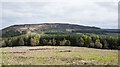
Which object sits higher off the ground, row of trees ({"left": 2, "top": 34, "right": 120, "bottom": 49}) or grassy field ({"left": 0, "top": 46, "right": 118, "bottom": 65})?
grassy field ({"left": 0, "top": 46, "right": 118, "bottom": 65})

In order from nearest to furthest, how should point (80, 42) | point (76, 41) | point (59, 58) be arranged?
point (59, 58), point (80, 42), point (76, 41)

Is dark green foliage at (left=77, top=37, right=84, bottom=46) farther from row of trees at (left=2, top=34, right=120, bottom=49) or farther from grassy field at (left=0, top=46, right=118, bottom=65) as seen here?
grassy field at (left=0, top=46, right=118, bottom=65)

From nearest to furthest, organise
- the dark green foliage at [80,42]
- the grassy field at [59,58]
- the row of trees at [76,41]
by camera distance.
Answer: the grassy field at [59,58], the row of trees at [76,41], the dark green foliage at [80,42]

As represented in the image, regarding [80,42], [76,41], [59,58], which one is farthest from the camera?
[76,41]

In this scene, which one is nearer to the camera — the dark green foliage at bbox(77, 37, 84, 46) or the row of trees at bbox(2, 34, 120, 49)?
the row of trees at bbox(2, 34, 120, 49)

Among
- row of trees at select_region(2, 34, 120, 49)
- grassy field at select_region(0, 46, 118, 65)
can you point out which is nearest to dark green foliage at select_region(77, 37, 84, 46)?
row of trees at select_region(2, 34, 120, 49)

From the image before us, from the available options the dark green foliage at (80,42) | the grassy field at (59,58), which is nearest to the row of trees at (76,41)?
the dark green foliage at (80,42)

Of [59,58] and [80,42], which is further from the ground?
[59,58]

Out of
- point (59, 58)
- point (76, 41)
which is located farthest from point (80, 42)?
point (59, 58)

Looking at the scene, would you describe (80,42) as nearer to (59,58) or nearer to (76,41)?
(76,41)

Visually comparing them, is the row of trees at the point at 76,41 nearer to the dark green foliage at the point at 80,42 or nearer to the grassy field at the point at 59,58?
the dark green foliage at the point at 80,42

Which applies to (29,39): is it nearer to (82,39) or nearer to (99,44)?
(82,39)

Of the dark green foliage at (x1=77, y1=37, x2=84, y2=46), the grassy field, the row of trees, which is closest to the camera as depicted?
the grassy field

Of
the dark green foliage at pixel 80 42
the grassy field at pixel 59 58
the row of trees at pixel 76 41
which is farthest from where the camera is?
the dark green foliage at pixel 80 42
